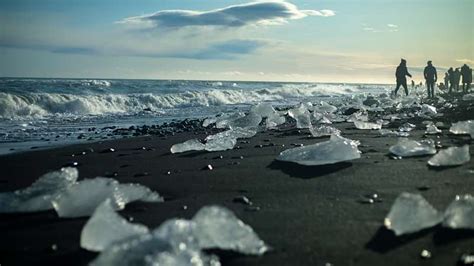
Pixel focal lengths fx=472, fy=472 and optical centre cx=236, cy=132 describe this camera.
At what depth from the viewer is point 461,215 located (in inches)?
105

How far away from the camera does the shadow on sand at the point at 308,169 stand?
14.5 feet

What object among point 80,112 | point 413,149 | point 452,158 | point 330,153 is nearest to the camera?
point 452,158

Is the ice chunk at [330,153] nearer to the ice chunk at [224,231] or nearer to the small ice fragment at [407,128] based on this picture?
the ice chunk at [224,231]

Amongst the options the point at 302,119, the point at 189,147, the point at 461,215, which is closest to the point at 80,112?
the point at 302,119

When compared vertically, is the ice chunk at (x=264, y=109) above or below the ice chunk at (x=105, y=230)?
below

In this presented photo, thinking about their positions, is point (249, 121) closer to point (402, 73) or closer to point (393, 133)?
point (393, 133)

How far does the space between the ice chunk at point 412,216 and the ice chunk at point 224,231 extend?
2.77 ft

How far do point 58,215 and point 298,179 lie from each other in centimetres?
206

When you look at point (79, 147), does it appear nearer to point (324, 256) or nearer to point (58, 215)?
point (58, 215)

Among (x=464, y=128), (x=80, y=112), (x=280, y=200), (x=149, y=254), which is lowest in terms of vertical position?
(x=80, y=112)

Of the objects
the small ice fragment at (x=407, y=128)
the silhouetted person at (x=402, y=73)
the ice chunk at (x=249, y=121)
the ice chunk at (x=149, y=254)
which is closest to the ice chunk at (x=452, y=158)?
the ice chunk at (x=149, y=254)

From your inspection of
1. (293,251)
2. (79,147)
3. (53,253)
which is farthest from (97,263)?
(79,147)

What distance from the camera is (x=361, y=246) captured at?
2438 millimetres

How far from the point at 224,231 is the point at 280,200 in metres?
1.29
